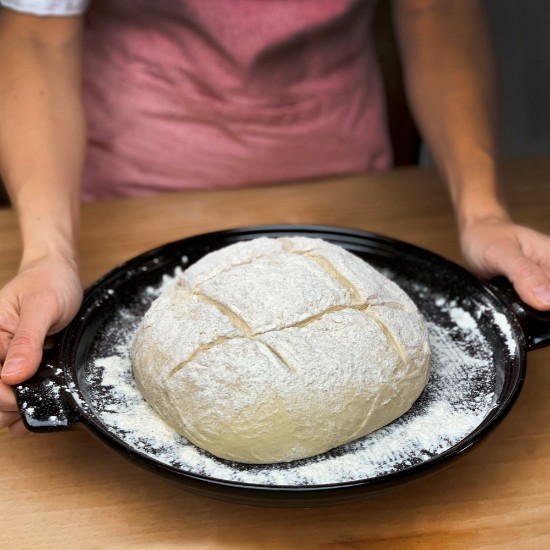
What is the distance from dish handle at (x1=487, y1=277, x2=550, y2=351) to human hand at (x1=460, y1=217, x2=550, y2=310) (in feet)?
0.04

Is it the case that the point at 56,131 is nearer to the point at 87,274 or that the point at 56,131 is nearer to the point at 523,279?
the point at 87,274

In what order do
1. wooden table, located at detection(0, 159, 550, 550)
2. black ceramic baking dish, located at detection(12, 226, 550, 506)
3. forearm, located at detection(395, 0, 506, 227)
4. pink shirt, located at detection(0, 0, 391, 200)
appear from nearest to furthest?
black ceramic baking dish, located at detection(12, 226, 550, 506) → wooden table, located at detection(0, 159, 550, 550) → forearm, located at detection(395, 0, 506, 227) → pink shirt, located at detection(0, 0, 391, 200)

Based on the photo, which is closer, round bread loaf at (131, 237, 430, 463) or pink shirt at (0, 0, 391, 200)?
round bread loaf at (131, 237, 430, 463)

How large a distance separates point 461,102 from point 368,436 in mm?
837

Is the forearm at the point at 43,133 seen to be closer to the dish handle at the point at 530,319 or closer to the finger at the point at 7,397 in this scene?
the finger at the point at 7,397

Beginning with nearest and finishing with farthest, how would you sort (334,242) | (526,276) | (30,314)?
(30,314) → (526,276) → (334,242)

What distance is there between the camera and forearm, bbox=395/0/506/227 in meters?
1.54

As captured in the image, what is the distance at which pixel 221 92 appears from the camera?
1.77m

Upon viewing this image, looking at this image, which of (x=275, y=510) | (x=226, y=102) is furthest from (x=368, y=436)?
(x=226, y=102)

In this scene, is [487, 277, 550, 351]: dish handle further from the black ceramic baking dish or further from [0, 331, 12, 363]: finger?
[0, 331, 12, 363]: finger

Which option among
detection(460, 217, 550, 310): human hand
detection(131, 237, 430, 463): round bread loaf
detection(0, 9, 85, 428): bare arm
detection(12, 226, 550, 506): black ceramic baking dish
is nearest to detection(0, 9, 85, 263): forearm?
detection(0, 9, 85, 428): bare arm

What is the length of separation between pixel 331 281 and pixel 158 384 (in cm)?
28

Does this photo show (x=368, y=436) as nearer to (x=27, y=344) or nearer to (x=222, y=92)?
(x=27, y=344)

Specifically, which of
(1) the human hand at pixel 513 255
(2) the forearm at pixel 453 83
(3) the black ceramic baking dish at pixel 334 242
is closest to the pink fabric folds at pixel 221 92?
(2) the forearm at pixel 453 83
